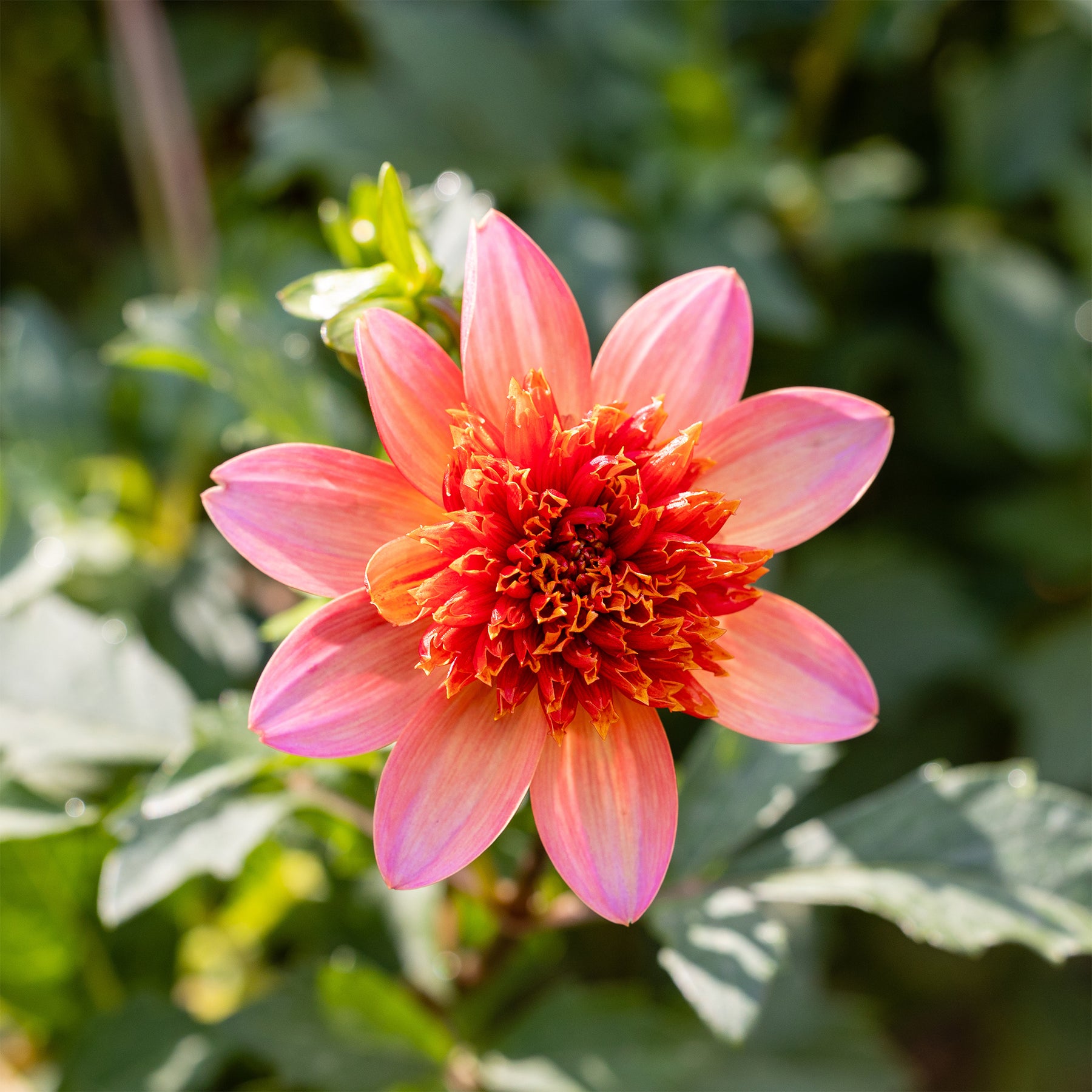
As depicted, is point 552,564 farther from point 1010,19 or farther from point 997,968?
point 1010,19

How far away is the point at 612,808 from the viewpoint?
73 cm

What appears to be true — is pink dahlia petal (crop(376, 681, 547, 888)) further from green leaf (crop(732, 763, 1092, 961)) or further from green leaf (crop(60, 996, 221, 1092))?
green leaf (crop(60, 996, 221, 1092))

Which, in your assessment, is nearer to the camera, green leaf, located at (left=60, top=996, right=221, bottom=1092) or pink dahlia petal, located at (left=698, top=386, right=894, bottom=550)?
pink dahlia petal, located at (left=698, top=386, right=894, bottom=550)

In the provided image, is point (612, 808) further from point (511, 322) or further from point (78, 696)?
point (78, 696)

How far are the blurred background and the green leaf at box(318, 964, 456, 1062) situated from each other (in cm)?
5

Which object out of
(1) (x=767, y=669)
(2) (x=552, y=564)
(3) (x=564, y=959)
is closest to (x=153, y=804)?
(2) (x=552, y=564)

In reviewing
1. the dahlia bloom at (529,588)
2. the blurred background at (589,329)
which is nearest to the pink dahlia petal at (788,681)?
the dahlia bloom at (529,588)

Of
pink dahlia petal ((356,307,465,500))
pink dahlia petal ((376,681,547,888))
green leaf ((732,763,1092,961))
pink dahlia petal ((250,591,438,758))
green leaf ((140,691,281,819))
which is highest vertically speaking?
pink dahlia petal ((356,307,465,500))

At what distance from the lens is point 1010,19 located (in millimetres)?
1993

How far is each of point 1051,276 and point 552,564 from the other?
4.74ft

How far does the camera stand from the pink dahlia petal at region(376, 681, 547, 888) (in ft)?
2.29

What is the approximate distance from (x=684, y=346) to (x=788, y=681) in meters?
0.26

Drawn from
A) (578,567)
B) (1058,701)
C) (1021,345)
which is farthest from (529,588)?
(1021,345)

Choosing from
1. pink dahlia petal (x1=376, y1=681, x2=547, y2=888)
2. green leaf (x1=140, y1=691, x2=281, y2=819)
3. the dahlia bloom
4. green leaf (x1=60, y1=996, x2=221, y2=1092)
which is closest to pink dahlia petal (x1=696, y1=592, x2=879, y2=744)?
the dahlia bloom
